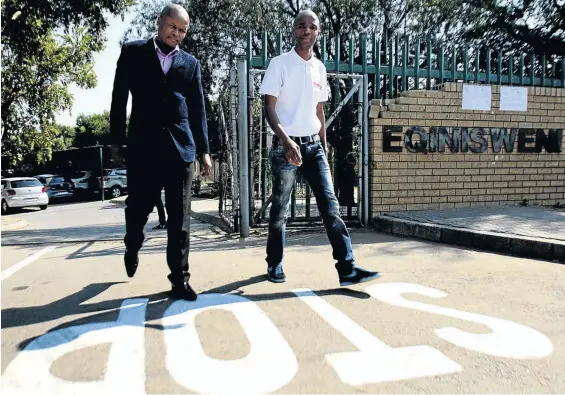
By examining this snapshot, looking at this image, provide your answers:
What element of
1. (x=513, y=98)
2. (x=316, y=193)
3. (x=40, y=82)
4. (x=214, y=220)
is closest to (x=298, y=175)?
(x=316, y=193)

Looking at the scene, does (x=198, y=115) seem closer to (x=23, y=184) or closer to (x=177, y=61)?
(x=177, y=61)

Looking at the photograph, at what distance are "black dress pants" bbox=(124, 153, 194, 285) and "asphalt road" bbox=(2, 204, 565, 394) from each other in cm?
27

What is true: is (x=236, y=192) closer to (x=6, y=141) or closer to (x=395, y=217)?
(x=395, y=217)

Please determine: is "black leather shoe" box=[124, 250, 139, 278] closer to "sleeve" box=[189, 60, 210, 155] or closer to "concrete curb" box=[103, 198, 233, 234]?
"sleeve" box=[189, 60, 210, 155]

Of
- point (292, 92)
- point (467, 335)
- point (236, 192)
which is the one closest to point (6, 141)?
point (236, 192)

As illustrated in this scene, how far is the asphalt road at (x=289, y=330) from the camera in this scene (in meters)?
1.88

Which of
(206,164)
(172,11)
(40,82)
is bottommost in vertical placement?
(206,164)

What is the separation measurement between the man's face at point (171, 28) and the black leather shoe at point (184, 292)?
1.63m

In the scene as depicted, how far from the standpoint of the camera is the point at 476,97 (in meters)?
6.63

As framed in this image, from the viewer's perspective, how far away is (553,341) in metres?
2.27

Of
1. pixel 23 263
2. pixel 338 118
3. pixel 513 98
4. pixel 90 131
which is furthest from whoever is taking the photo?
pixel 90 131

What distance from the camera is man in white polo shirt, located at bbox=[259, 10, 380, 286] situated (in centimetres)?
333

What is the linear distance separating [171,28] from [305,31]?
980mm

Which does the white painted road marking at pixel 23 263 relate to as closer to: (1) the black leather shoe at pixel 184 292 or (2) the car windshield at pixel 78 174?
(1) the black leather shoe at pixel 184 292
